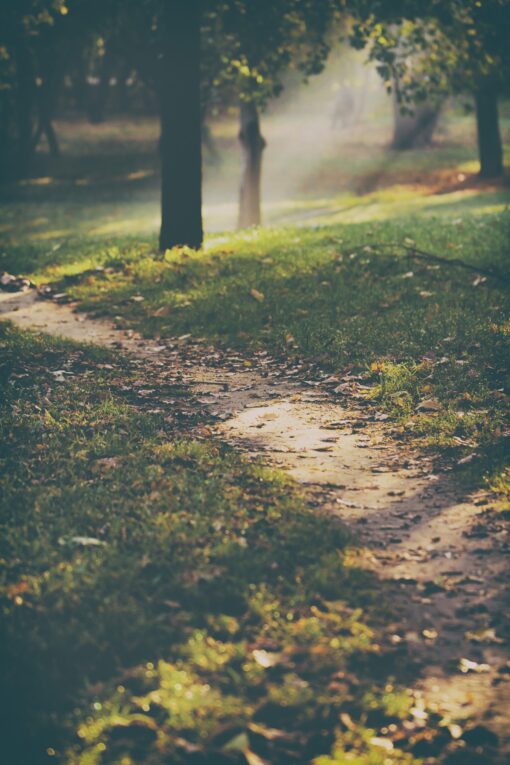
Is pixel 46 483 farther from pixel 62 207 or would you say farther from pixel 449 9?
pixel 62 207

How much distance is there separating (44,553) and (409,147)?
33765 mm

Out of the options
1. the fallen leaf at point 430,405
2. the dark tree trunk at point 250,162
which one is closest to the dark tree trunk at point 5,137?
the dark tree trunk at point 250,162

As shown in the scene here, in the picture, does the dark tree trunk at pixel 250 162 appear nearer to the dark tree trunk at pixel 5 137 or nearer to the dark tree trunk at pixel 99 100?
the dark tree trunk at pixel 5 137

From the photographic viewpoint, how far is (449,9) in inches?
506

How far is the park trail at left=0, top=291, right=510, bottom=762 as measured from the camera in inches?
149

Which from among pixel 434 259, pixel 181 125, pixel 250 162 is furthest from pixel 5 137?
pixel 434 259

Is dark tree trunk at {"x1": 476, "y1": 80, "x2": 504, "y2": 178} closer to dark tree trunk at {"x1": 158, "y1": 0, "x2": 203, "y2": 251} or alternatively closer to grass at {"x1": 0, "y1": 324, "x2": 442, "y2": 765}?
dark tree trunk at {"x1": 158, "y1": 0, "x2": 203, "y2": 251}

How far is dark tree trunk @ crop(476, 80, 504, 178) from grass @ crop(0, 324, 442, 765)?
891 inches

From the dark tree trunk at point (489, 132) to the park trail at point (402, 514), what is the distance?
20.1 meters

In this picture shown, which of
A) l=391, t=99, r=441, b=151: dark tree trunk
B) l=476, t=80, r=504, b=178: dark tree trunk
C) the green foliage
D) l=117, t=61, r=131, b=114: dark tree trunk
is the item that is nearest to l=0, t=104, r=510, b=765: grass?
the green foliage

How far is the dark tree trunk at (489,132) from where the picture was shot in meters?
25.7

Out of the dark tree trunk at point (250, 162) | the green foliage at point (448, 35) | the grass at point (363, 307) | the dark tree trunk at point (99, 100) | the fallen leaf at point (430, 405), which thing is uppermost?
the dark tree trunk at point (99, 100)

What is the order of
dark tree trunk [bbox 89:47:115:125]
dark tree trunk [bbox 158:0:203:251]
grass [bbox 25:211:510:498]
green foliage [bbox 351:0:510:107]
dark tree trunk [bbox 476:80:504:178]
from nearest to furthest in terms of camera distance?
grass [bbox 25:211:510:498], dark tree trunk [bbox 158:0:203:251], green foliage [bbox 351:0:510:107], dark tree trunk [bbox 476:80:504:178], dark tree trunk [bbox 89:47:115:125]

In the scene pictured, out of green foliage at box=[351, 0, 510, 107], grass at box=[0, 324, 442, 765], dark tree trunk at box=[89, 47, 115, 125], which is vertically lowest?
grass at box=[0, 324, 442, 765]
